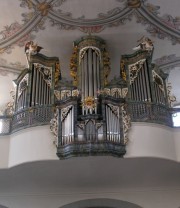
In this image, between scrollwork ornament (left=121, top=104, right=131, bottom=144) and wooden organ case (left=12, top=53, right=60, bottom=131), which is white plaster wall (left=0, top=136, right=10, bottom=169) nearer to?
wooden organ case (left=12, top=53, right=60, bottom=131)

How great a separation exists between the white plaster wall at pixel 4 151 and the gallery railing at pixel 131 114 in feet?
0.52

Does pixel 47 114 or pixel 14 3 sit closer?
pixel 47 114

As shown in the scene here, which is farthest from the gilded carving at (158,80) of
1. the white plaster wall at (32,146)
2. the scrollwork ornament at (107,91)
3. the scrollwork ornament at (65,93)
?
the white plaster wall at (32,146)

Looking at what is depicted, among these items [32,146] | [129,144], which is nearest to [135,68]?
[129,144]

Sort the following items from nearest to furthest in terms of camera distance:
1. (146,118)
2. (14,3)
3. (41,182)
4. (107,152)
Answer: (107,152) → (146,118) → (41,182) → (14,3)

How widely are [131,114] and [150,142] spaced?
847 millimetres

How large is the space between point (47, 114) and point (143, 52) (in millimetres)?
3219

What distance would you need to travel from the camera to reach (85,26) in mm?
11352

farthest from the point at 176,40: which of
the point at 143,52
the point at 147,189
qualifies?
the point at 147,189

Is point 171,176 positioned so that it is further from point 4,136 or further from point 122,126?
point 4,136

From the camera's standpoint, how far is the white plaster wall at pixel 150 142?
27.8 feet

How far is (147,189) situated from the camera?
9969 millimetres

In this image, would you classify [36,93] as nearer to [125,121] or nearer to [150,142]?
[125,121]

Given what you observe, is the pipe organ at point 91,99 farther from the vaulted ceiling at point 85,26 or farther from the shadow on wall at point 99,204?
the shadow on wall at point 99,204
